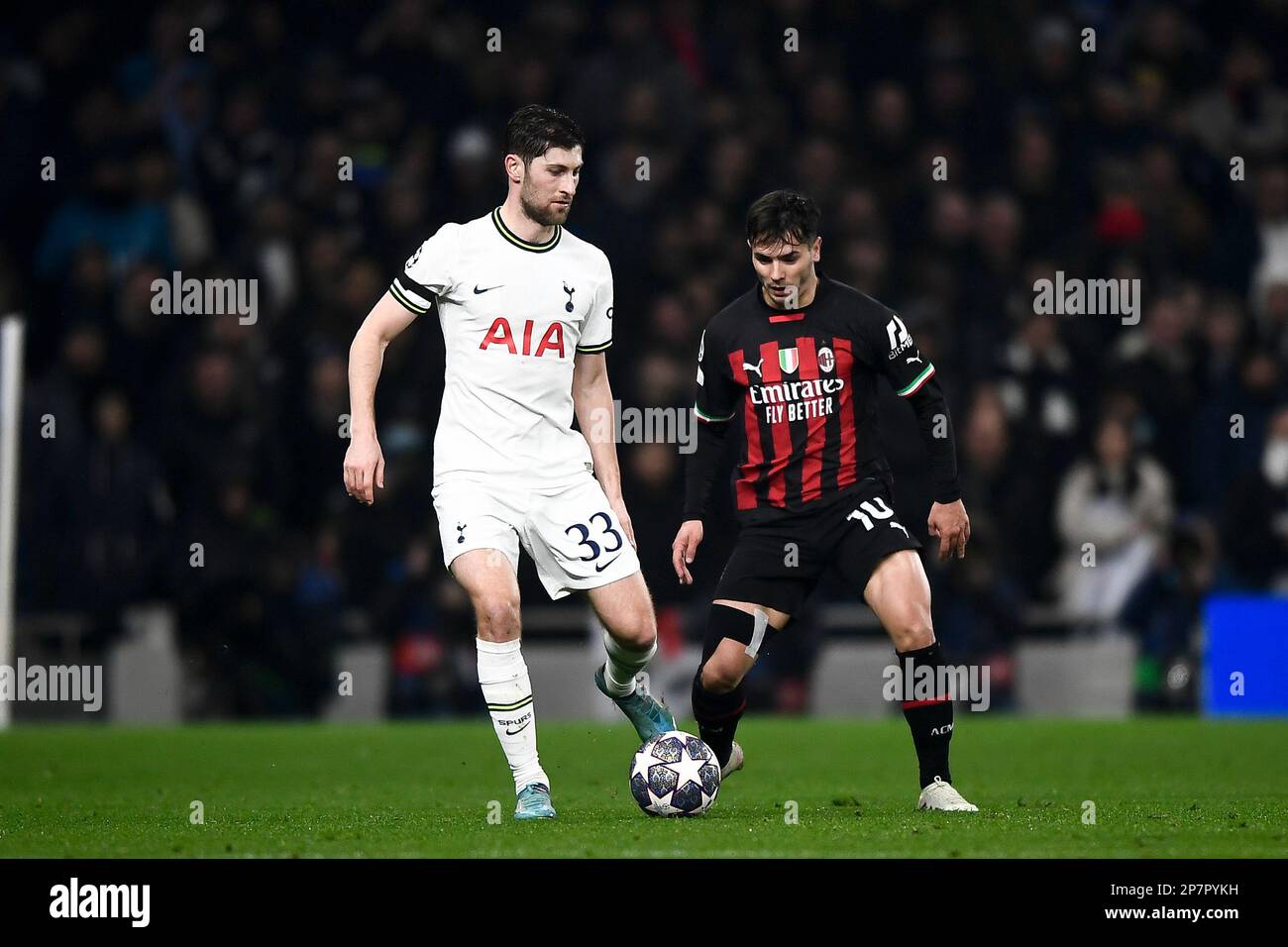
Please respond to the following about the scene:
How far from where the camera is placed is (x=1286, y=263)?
16250mm

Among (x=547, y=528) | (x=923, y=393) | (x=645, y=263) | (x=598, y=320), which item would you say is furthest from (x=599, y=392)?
(x=645, y=263)

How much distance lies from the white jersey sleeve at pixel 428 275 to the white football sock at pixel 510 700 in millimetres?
1299

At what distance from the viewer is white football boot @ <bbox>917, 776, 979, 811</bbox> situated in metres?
7.64

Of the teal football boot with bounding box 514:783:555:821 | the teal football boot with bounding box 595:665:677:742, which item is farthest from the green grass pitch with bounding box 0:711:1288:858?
the teal football boot with bounding box 595:665:677:742

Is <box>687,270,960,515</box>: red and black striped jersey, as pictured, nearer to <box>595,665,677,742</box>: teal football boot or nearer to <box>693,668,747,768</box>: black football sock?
<box>693,668,747,768</box>: black football sock

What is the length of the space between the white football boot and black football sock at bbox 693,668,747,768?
33.5 inches

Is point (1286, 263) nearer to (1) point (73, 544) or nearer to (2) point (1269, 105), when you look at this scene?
(2) point (1269, 105)

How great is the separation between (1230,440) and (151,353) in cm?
796

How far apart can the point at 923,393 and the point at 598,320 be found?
129 cm

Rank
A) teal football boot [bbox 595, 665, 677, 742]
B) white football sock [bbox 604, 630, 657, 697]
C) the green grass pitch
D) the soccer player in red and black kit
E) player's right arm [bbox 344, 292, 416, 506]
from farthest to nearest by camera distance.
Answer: teal football boot [bbox 595, 665, 677, 742] → white football sock [bbox 604, 630, 657, 697] → the soccer player in red and black kit → player's right arm [bbox 344, 292, 416, 506] → the green grass pitch

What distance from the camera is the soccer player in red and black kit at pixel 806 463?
25.3 feet

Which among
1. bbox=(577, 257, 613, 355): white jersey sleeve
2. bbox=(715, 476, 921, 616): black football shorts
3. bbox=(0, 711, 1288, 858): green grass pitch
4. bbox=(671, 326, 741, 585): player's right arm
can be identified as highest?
bbox=(577, 257, 613, 355): white jersey sleeve

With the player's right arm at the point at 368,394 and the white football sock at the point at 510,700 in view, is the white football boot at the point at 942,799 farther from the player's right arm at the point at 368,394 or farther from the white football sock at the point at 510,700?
the player's right arm at the point at 368,394

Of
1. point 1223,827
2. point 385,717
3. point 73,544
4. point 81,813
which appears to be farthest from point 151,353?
point 1223,827
